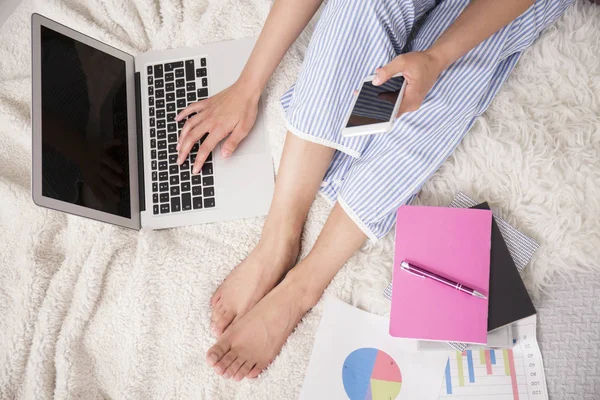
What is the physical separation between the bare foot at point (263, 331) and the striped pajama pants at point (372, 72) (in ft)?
0.60

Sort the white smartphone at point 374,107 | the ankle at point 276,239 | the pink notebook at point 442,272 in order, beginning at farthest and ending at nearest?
the ankle at point 276,239, the pink notebook at point 442,272, the white smartphone at point 374,107

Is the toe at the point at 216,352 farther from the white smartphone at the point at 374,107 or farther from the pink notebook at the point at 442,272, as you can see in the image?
the white smartphone at the point at 374,107

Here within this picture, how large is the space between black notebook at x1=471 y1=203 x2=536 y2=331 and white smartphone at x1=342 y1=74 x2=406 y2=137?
338mm

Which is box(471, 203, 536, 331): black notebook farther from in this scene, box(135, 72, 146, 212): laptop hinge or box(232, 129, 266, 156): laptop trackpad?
box(135, 72, 146, 212): laptop hinge

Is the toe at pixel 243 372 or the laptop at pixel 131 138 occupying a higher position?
the laptop at pixel 131 138

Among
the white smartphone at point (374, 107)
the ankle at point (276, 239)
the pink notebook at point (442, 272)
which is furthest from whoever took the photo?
the ankle at point (276, 239)

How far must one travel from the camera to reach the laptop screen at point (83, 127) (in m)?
0.88

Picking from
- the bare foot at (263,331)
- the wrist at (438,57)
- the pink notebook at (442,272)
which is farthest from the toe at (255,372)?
the wrist at (438,57)

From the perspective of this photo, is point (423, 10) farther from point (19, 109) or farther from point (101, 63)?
point (19, 109)

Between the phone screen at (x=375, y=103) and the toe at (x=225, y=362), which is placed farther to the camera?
the toe at (x=225, y=362)

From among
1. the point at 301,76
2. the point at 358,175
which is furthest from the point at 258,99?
the point at 358,175

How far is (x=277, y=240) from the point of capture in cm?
99

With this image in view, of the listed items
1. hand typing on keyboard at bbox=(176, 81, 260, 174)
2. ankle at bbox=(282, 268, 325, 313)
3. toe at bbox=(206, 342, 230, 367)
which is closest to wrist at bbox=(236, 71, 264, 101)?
hand typing on keyboard at bbox=(176, 81, 260, 174)

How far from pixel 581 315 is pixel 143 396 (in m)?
0.79
